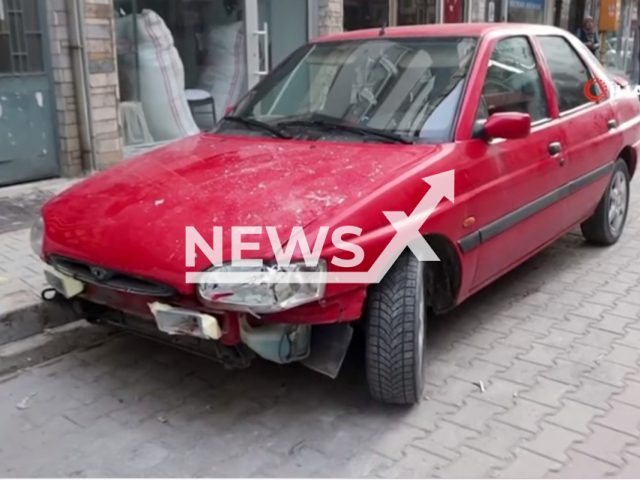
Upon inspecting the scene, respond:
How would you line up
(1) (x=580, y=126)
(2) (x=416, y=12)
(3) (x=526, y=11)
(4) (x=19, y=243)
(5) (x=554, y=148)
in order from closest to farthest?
(5) (x=554, y=148)
(1) (x=580, y=126)
(4) (x=19, y=243)
(2) (x=416, y=12)
(3) (x=526, y=11)

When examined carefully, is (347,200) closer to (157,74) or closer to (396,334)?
(396,334)

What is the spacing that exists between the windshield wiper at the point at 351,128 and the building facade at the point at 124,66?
10.8 ft

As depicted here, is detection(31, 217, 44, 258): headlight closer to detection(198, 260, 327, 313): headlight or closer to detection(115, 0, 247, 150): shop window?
detection(198, 260, 327, 313): headlight

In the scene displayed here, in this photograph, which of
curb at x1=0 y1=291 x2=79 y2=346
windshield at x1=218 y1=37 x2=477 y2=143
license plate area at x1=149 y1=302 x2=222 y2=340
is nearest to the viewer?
license plate area at x1=149 y1=302 x2=222 y2=340

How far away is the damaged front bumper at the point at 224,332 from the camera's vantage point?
2779 millimetres

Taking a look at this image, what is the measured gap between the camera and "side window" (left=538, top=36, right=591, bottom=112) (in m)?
4.55

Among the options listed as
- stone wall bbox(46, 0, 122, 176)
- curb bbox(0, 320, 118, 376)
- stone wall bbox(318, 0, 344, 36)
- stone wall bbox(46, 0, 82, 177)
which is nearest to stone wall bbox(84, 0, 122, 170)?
stone wall bbox(46, 0, 122, 176)

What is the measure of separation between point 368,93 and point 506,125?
77 centimetres

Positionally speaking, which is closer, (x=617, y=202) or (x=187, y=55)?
(x=617, y=202)

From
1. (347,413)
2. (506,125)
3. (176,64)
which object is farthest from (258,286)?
(176,64)

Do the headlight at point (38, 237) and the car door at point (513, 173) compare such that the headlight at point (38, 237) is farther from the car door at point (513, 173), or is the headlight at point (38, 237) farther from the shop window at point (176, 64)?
the shop window at point (176, 64)

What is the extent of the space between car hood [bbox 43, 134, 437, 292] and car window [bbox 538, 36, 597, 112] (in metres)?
1.62

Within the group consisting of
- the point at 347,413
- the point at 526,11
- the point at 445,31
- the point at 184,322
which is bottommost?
the point at 347,413

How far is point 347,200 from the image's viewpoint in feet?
9.52
